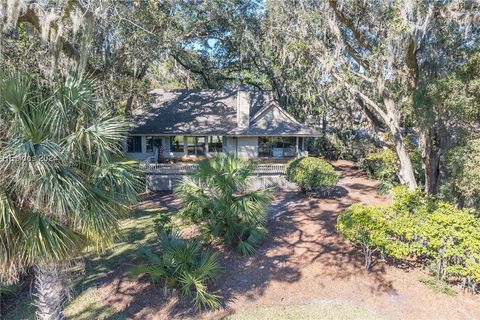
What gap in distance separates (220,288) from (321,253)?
3.03m

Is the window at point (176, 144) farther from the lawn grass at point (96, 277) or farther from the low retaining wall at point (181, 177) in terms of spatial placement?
the lawn grass at point (96, 277)

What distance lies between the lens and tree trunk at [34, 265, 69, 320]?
5.33 m

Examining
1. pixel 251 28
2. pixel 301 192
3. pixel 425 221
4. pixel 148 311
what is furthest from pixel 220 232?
pixel 251 28

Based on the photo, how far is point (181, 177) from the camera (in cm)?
1557

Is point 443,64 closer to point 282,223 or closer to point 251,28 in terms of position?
point 282,223

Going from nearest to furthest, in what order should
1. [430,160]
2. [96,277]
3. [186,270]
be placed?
[186,270] → [96,277] → [430,160]

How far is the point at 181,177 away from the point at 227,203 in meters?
7.71

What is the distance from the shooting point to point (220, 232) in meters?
8.58

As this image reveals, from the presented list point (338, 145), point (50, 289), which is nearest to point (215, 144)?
point (338, 145)

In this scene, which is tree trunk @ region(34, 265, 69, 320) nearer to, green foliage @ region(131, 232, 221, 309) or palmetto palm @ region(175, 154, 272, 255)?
green foliage @ region(131, 232, 221, 309)

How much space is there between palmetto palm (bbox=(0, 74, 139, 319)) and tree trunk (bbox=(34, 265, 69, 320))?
2cm

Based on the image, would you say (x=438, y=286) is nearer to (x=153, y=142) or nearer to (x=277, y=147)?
(x=277, y=147)

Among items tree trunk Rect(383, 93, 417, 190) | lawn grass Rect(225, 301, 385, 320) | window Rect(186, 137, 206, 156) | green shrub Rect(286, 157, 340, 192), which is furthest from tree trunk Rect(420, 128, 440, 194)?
window Rect(186, 137, 206, 156)

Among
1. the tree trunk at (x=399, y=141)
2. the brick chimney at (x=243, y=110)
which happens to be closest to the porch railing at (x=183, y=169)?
the brick chimney at (x=243, y=110)
